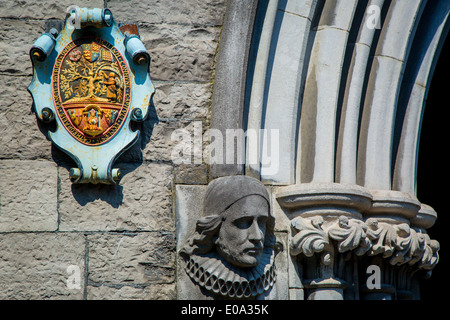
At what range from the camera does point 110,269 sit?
3168 millimetres

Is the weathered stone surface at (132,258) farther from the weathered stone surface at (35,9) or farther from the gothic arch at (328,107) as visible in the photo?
the weathered stone surface at (35,9)

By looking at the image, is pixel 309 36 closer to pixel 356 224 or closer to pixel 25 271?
pixel 356 224

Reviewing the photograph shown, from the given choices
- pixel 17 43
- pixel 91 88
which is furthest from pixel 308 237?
pixel 17 43

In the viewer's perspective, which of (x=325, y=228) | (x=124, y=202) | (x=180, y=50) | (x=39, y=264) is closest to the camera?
(x=39, y=264)

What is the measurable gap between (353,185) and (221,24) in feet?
3.25

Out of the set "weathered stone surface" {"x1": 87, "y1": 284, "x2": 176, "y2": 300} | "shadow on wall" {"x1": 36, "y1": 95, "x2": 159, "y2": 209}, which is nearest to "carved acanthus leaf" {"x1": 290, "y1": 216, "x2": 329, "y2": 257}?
"weathered stone surface" {"x1": 87, "y1": 284, "x2": 176, "y2": 300}

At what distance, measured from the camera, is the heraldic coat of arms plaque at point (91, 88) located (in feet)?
10.6

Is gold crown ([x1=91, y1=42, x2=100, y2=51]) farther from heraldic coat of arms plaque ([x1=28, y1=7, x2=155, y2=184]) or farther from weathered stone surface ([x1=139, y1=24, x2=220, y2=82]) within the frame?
weathered stone surface ([x1=139, y1=24, x2=220, y2=82])

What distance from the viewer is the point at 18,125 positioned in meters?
3.26

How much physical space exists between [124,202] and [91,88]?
1.73 feet

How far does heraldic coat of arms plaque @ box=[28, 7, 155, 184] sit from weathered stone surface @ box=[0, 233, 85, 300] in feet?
0.97

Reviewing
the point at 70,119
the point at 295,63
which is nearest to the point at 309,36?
the point at 295,63

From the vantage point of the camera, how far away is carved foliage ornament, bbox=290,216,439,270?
332 centimetres

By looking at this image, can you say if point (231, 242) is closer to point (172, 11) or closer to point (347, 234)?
point (347, 234)
